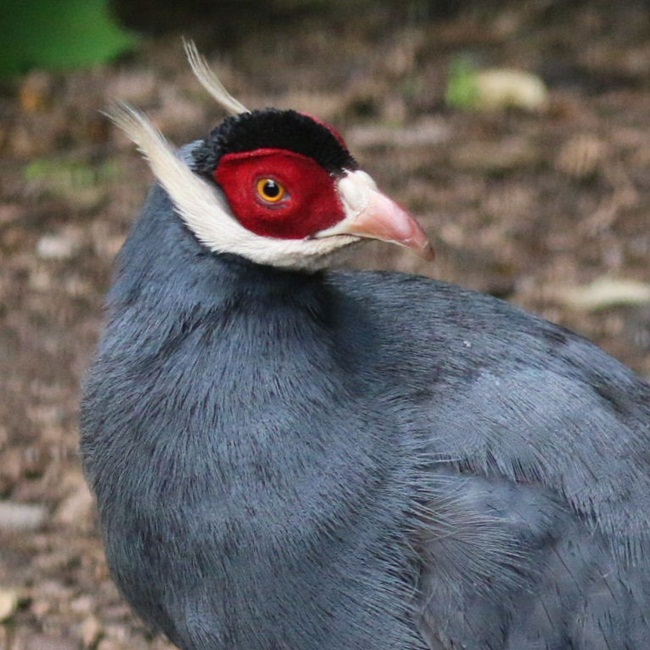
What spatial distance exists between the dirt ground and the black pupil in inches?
77.7

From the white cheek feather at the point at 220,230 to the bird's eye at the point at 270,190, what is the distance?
99 millimetres

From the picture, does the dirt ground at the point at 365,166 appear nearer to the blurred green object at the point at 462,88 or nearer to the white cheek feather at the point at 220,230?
the blurred green object at the point at 462,88

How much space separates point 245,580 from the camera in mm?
3334

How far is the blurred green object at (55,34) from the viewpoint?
7.95 meters

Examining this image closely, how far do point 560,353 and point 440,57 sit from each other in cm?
550

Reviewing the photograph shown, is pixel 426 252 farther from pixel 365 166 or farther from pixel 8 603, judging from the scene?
pixel 365 166

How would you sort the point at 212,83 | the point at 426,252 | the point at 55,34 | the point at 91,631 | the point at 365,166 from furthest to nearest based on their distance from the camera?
the point at 55,34
the point at 365,166
the point at 91,631
the point at 212,83
the point at 426,252

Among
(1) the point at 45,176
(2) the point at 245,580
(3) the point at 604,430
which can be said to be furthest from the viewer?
(1) the point at 45,176

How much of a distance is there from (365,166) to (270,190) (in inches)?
168

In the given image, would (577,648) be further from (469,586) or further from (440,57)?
(440,57)

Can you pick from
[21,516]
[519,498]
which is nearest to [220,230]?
[519,498]

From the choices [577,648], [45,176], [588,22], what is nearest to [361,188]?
[577,648]

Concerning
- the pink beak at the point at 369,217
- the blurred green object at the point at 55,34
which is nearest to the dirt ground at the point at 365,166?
the blurred green object at the point at 55,34

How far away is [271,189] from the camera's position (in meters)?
3.32
